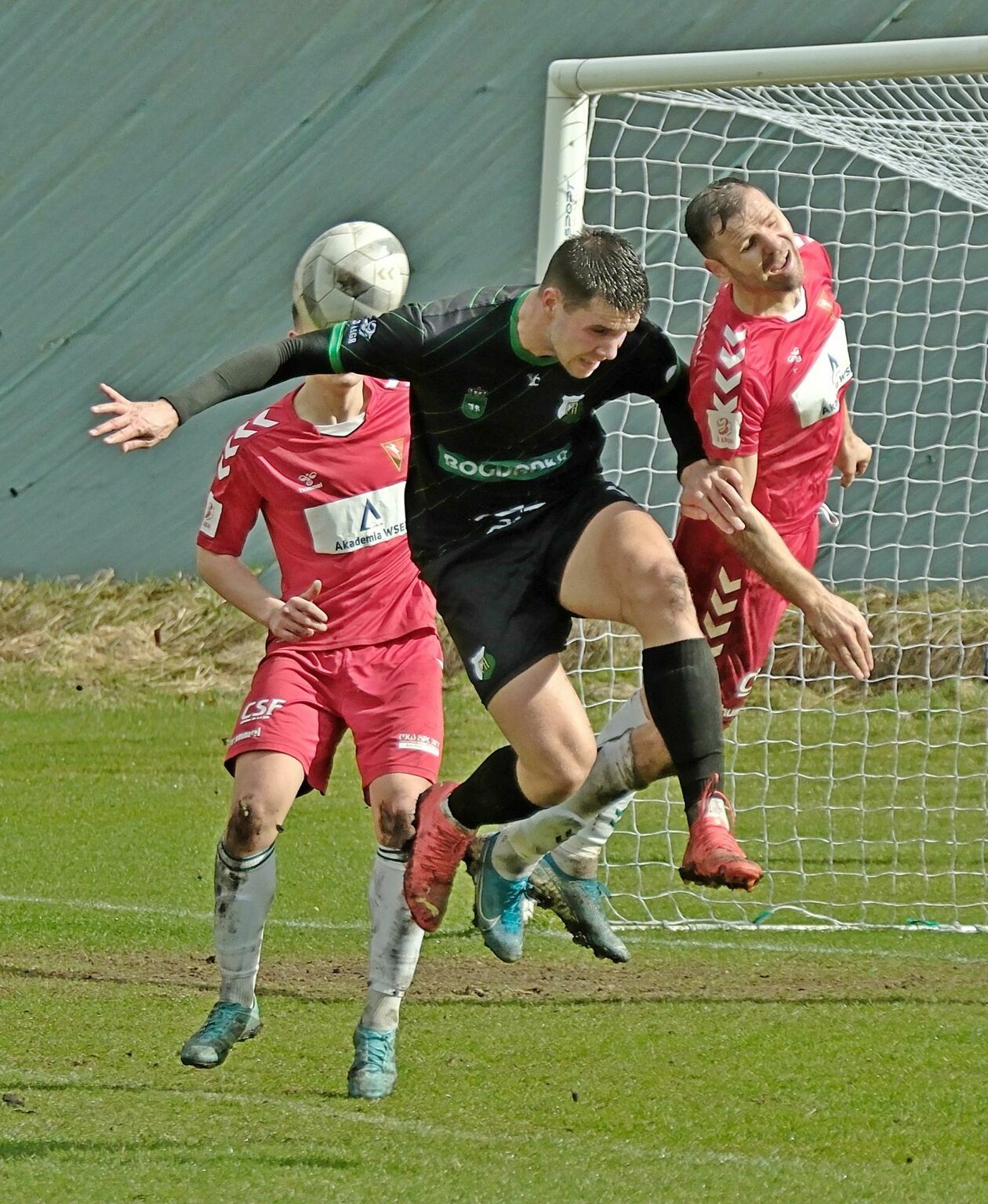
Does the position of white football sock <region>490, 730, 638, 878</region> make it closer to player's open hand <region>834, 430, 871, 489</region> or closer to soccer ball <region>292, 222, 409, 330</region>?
player's open hand <region>834, 430, 871, 489</region>

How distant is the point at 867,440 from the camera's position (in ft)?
38.5

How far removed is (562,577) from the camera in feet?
15.6

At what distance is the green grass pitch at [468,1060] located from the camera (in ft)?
13.2

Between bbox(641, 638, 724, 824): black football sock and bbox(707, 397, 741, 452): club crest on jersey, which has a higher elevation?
bbox(707, 397, 741, 452): club crest on jersey

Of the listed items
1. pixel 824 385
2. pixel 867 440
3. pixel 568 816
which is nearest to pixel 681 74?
pixel 824 385

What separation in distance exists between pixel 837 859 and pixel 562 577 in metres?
3.76

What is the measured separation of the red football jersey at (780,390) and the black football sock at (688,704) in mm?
869

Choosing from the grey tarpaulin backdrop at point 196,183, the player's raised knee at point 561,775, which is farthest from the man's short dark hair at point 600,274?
the grey tarpaulin backdrop at point 196,183

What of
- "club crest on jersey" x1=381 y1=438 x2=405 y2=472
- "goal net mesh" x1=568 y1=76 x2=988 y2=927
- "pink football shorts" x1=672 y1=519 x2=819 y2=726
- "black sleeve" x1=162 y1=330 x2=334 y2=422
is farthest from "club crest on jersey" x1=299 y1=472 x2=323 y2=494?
"goal net mesh" x1=568 y1=76 x2=988 y2=927

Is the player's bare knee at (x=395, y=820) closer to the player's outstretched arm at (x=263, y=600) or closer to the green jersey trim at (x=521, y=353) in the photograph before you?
the player's outstretched arm at (x=263, y=600)

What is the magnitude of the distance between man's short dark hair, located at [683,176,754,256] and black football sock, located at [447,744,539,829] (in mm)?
1634

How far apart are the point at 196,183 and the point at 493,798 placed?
32.1 ft

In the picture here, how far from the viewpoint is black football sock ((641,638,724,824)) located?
442cm

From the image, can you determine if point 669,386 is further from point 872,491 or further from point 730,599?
point 872,491
